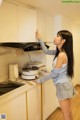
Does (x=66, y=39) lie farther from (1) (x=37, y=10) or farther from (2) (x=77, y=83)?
(2) (x=77, y=83)

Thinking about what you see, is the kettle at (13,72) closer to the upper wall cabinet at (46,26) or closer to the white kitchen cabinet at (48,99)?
the white kitchen cabinet at (48,99)

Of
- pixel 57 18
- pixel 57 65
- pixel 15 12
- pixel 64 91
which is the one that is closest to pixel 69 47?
pixel 57 65

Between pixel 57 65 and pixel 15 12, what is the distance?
86cm

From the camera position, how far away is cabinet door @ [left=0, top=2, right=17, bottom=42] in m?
1.82

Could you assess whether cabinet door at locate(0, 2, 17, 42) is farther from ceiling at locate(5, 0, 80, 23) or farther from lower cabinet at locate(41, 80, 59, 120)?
lower cabinet at locate(41, 80, 59, 120)

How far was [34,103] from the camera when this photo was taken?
2.31 m

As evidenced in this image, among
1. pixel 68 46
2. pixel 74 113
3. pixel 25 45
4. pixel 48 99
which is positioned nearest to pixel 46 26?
pixel 25 45

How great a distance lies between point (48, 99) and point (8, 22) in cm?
147

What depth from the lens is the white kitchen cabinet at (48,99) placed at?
101 inches

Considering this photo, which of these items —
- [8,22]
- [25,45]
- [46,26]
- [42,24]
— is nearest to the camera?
[8,22]

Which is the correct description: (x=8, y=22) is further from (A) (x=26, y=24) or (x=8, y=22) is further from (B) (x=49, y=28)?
(B) (x=49, y=28)

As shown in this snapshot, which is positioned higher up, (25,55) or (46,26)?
(46,26)

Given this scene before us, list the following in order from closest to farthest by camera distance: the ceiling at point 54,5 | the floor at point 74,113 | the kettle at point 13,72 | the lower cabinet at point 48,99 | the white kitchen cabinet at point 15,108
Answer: the white kitchen cabinet at point 15,108, the ceiling at point 54,5, the kettle at point 13,72, the lower cabinet at point 48,99, the floor at point 74,113

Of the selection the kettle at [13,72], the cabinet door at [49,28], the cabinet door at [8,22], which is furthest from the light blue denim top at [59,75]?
the cabinet door at [49,28]
